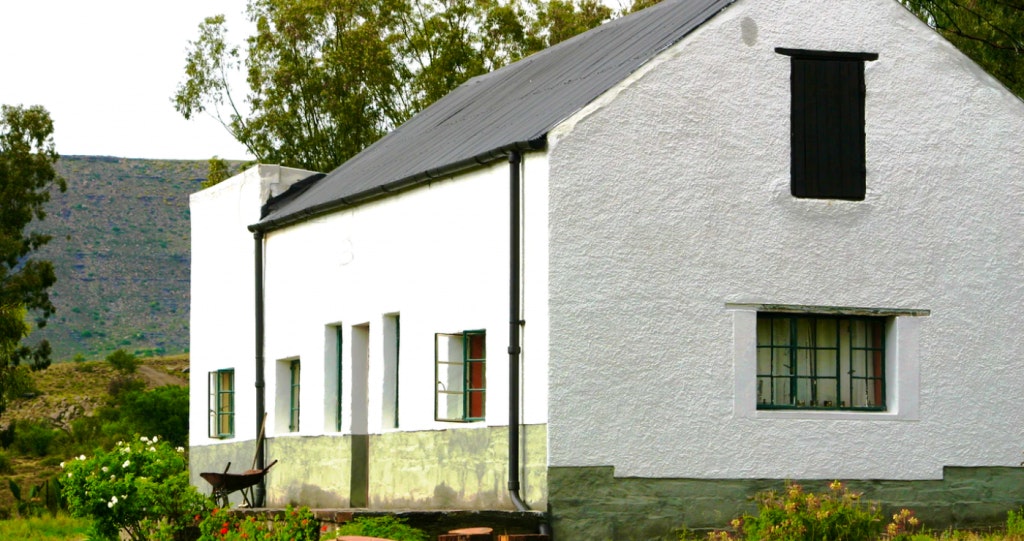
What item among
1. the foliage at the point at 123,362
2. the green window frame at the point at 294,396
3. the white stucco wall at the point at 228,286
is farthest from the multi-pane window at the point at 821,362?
the foliage at the point at 123,362

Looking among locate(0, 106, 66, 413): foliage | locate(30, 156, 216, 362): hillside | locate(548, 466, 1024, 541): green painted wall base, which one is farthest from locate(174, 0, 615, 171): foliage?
locate(30, 156, 216, 362): hillside

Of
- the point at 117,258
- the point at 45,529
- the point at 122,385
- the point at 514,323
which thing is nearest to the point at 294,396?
the point at 514,323

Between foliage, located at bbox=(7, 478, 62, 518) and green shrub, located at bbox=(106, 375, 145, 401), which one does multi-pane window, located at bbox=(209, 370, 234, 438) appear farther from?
green shrub, located at bbox=(106, 375, 145, 401)

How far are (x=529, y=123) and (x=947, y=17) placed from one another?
13.0 m

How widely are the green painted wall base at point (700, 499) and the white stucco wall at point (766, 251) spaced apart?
13 cm

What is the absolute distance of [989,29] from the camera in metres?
28.9

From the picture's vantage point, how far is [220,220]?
2641 centimetres

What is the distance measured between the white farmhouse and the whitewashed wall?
2.1 inches

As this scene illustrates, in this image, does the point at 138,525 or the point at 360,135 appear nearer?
the point at 138,525

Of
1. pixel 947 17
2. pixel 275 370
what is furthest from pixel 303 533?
pixel 947 17

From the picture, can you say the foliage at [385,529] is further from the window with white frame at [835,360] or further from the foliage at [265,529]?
the window with white frame at [835,360]

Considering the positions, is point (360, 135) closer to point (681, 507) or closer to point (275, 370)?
point (275, 370)

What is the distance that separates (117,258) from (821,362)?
7323 cm

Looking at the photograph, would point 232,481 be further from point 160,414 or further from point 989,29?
point 160,414
